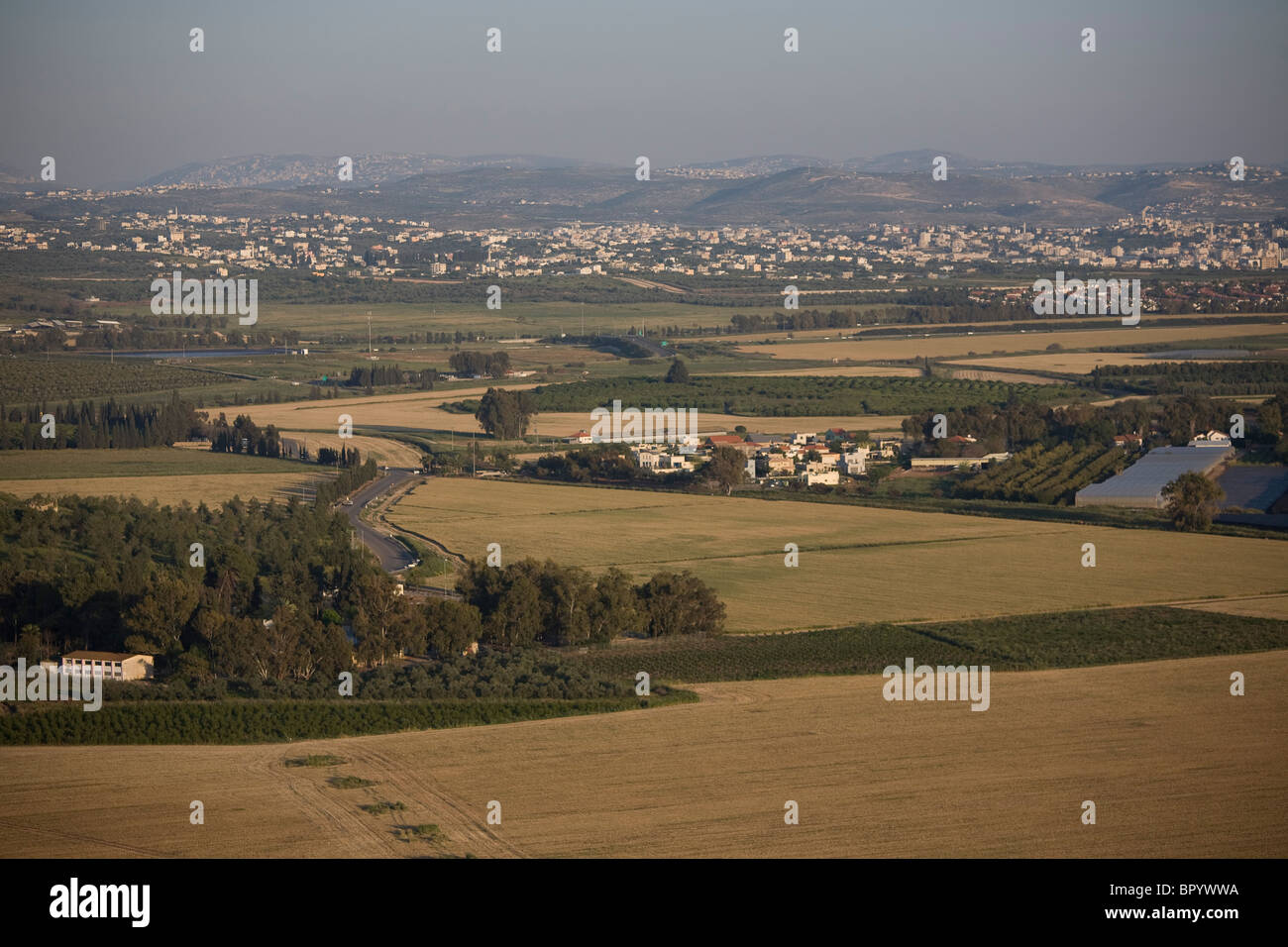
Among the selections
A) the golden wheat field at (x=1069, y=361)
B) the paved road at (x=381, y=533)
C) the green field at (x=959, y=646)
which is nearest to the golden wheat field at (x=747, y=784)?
the green field at (x=959, y=646)

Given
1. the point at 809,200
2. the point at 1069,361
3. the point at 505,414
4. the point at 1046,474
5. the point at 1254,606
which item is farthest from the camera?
the point at 809,200

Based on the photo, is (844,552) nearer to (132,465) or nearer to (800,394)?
(132,465)

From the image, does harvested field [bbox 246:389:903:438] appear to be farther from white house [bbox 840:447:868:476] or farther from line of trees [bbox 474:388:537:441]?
white house [bbox 840:447:868:476]

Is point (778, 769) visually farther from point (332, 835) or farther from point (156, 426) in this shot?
point (156, 426)

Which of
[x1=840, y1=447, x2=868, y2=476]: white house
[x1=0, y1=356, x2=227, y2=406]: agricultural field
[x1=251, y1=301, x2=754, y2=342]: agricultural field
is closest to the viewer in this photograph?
[x1=840, y1=447, x2=868, y2=476]: white house

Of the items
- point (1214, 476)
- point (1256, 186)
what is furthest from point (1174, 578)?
point (1256, 186)

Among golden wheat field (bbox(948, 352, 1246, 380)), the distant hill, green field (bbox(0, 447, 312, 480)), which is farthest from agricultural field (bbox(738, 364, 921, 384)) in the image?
the distant hill

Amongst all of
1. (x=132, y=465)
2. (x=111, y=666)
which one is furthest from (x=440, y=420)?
(x=111, y=666)
